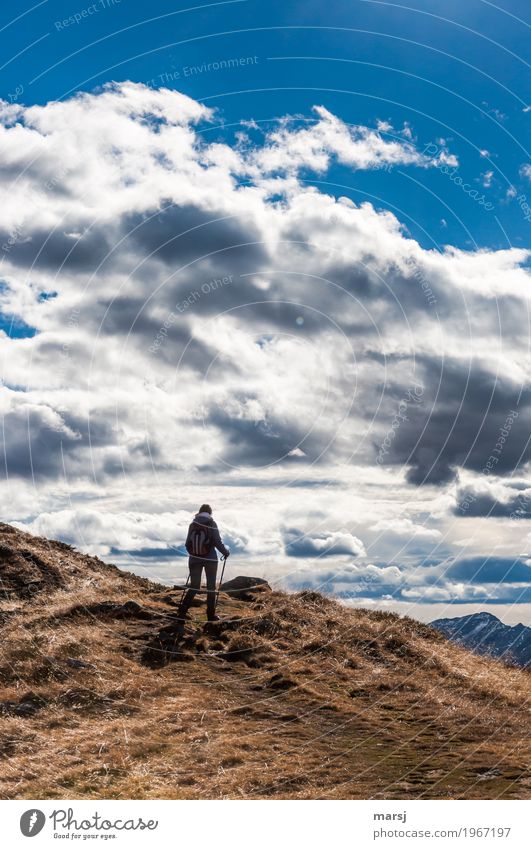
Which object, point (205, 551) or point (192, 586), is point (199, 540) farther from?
point (192, 586)

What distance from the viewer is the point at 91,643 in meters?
19.1

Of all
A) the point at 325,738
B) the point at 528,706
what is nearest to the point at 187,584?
the point at 325,738

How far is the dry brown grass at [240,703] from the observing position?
1256 centimetres

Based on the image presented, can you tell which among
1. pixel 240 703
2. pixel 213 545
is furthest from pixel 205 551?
pixel 240 703

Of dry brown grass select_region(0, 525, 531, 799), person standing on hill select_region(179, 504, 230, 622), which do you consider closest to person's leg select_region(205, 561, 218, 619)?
person standing on hill select_region(179, 504, 230, 622)

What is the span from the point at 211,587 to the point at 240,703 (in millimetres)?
4874

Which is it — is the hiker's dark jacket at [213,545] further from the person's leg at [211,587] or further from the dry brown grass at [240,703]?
the dry brown grass at [240,703]

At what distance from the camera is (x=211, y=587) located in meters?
21.3

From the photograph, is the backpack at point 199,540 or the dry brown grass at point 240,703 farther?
the backpack at point 199,540

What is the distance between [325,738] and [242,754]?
2.10 metres

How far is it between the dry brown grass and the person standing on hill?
2.84 feet

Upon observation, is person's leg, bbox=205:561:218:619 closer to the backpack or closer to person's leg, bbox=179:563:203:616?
person's leg, bbox=179:563:203:616

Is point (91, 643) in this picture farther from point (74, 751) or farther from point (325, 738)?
point (325, 738)

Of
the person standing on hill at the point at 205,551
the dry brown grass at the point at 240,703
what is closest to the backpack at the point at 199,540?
the person standing on hill at the point at 205,551
